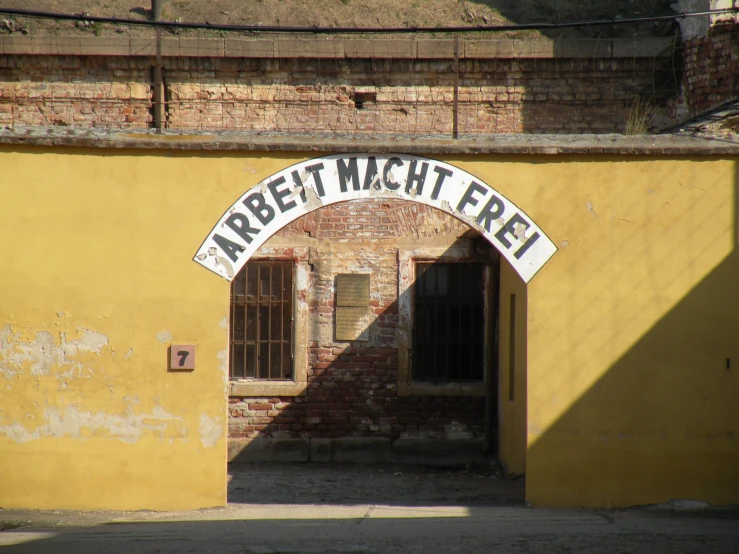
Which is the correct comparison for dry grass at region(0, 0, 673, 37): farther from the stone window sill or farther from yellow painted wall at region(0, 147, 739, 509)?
yellow painted wall at region(0, 147, 739, 509)

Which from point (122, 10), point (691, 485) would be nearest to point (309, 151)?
point (691, 485)

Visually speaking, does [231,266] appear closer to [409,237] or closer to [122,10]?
[409,237]

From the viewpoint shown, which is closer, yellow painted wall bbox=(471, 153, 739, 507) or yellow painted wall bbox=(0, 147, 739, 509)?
yellow painted wall bbox=(0, 147, 739, 509)

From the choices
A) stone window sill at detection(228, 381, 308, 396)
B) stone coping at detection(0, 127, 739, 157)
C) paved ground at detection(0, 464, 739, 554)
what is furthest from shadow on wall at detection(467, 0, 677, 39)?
paved ground at detection(0, 464, 739, 554)

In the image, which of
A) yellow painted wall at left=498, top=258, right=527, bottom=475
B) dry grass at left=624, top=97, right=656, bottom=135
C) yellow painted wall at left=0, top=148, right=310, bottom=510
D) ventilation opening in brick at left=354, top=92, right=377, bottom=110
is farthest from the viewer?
ventilation opening in brick at left=354, top=92, right=377, bottom=110

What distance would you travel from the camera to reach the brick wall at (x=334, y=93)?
13.0 metres

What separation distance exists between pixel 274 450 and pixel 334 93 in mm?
5280

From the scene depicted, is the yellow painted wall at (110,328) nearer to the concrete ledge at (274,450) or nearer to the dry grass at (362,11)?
the concrete ledge at (274,450)

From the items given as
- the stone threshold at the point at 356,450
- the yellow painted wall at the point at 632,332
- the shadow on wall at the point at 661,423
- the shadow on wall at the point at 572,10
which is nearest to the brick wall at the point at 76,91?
the stone threshold at the point at 356,450

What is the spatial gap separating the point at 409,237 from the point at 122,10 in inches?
249

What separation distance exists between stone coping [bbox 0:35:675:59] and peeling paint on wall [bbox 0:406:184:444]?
6.71 meters

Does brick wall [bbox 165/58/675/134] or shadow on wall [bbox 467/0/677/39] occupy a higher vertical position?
shadow on wall [bbox 467/0/677/39]

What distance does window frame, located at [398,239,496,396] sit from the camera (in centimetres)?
1304

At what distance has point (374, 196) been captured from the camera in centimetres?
811
